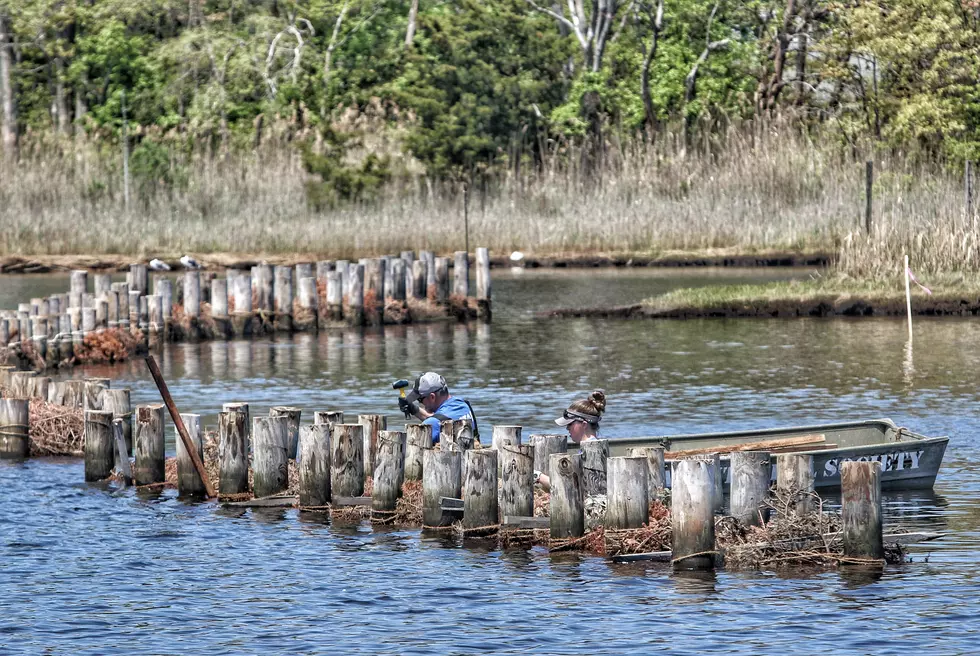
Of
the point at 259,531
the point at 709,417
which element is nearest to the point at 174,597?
the point at 259,531

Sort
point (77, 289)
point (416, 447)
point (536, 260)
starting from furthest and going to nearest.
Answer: point (536, 260), point (77, 289), point (416, 447)

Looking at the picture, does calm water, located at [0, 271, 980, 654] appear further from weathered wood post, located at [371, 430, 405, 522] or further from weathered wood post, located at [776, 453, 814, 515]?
weathered wood post, located at [776, 453, 814, 515]

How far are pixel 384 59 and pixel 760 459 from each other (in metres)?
54.5

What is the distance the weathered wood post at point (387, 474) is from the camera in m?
17.0

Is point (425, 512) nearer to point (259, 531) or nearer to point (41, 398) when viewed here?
point (259, 531)

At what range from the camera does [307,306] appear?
37344 mm

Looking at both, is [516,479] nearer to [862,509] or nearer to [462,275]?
[862,509]

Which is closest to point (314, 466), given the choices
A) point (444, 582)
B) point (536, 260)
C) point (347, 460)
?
point (347, 460)

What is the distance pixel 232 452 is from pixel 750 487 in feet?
19.7

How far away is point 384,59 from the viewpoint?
224ft

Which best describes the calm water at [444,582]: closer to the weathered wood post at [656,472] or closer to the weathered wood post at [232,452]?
the weathered wood post at [232,452]

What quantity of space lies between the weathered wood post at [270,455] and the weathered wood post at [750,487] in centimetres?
510

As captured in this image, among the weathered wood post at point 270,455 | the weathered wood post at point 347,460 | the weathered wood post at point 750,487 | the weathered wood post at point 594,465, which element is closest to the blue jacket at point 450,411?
the weathered wood post at point 347,460

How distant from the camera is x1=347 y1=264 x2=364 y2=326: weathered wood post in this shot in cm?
3766
